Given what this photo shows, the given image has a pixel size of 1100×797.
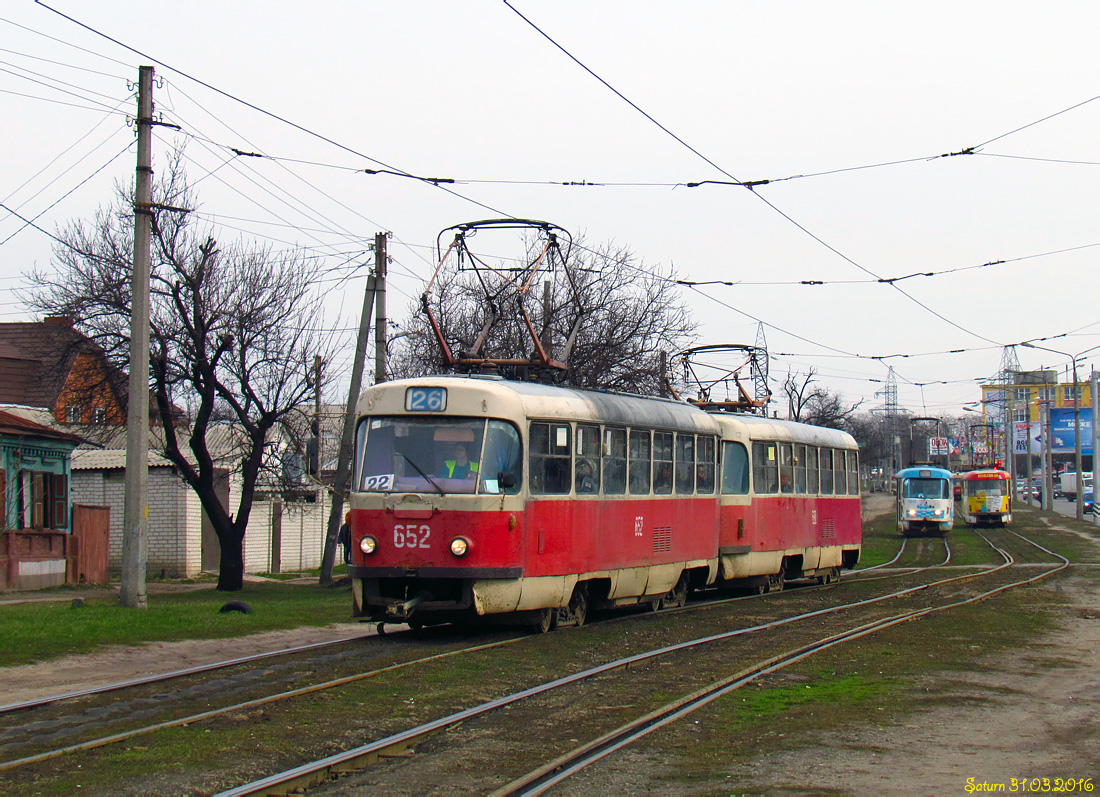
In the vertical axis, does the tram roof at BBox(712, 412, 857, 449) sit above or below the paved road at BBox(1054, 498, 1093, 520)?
above

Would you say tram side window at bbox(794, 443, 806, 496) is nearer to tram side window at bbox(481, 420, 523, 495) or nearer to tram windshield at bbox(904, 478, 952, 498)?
tram side window at bbox(481, 420, 523, 495)

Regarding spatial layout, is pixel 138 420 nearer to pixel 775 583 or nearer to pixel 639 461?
pixel 639 461

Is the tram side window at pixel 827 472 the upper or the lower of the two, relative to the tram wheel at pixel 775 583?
upper

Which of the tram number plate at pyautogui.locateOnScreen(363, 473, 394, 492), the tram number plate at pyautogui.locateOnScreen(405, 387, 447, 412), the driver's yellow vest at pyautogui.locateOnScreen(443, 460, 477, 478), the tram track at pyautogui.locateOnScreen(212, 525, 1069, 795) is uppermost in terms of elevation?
the tram number plate at pyautogui.locateOnScreen(405, 387, 447, 412)

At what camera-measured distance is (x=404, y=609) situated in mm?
12242

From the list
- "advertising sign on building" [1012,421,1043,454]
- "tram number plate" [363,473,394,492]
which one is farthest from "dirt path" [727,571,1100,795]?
"advertising sign on building" [1012,421,1043,454]

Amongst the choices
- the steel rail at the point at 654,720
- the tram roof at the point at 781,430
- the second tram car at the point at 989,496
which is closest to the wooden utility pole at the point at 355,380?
Result: the tram roof at the point at 781,430

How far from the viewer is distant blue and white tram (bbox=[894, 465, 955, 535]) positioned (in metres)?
45.9

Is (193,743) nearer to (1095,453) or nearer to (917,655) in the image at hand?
Answer: (917,655)

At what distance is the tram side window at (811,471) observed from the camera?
2245cm

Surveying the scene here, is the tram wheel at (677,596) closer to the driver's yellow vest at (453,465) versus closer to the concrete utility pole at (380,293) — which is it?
the driver's yellow vest at (453,465)

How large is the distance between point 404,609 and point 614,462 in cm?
370

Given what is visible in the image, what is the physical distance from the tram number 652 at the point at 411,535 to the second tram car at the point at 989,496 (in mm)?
46572

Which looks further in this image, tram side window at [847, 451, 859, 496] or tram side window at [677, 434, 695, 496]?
tram side window at [847, 451, 859, 496]
